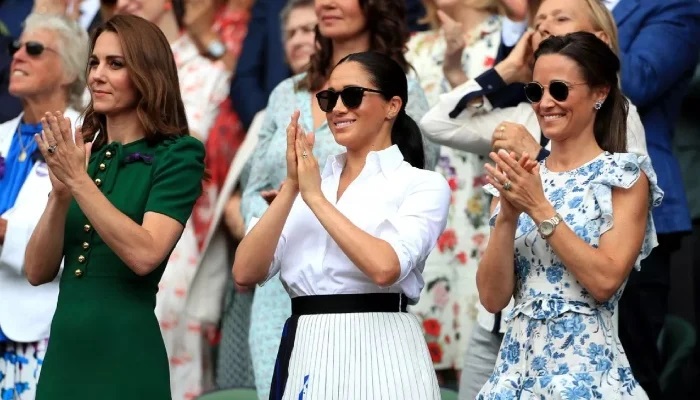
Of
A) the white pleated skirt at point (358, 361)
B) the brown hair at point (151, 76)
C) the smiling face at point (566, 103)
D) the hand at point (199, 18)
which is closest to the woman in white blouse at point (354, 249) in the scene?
the white pleated skirt at point (358, 361)

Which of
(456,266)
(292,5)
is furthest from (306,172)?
(292,5)

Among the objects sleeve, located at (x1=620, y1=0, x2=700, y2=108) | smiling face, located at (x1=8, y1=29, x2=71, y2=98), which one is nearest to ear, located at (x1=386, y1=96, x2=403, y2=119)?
sleeve, located at (x1=620, y1=0, x2=700, y2=108)

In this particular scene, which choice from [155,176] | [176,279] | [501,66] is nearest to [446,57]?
[501,66]

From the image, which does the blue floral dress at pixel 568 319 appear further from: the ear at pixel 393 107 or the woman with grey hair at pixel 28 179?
the woman with grey hair at pixel 28 179

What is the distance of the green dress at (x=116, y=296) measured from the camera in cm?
477

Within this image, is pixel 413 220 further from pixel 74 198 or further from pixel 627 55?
pixel 627 55

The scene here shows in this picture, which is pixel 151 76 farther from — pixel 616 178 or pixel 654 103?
pixel 654 103

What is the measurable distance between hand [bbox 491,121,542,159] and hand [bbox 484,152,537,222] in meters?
0.79

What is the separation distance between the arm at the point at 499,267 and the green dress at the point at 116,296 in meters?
0.98

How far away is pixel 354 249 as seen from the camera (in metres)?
4.50

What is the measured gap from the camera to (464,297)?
276 inches

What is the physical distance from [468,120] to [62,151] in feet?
6.61

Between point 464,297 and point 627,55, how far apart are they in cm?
138

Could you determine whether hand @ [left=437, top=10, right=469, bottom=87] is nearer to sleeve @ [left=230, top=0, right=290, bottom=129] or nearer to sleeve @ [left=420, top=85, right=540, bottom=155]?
sleeve @ [left=420, top=85, right=540, bottom=155]
